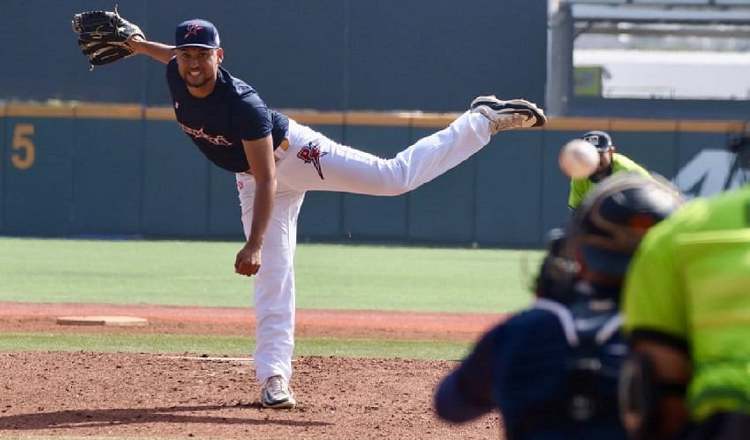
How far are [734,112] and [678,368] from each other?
23.5 m

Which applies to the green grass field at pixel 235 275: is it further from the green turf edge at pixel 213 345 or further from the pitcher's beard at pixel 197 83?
the pitcher's beard at pixel 197 83

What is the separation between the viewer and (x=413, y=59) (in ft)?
79.9

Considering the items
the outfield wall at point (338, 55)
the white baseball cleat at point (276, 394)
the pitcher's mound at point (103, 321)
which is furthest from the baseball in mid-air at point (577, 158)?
the outfield wall at point (338, 55)

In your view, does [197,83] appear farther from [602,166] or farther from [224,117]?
[602,166]

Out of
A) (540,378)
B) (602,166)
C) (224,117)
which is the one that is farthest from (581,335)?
(602,166)

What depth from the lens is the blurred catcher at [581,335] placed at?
8.80 ft

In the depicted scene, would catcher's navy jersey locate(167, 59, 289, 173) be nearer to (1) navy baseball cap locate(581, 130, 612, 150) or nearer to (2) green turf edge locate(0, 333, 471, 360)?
(2) green turf edge locate(0, 333, 471, 360)

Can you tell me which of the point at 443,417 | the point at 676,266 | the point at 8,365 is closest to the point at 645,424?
the point at 676,266

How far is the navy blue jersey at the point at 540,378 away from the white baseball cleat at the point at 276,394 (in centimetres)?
381

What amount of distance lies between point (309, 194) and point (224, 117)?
14.6m

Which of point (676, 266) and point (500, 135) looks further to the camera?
point (500, 135)

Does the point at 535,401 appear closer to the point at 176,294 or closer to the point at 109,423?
the point at 109,423

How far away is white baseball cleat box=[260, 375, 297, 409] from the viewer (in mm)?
6559

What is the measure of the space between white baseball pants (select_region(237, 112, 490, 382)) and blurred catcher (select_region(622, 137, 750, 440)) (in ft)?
13.5
